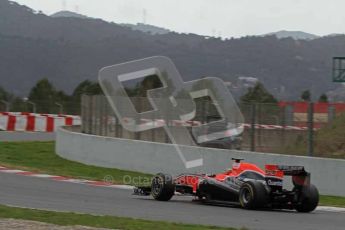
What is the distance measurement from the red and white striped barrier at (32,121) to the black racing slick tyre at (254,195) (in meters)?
22.7

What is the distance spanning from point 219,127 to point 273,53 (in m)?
100

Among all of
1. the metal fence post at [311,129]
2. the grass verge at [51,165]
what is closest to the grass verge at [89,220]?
the grass verge at [51,165]

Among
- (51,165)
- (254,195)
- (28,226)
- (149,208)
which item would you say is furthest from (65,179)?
(28,226)

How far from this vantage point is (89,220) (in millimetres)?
9750

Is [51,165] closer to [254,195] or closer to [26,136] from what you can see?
[254,195]

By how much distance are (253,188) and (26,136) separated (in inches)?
Result: 835

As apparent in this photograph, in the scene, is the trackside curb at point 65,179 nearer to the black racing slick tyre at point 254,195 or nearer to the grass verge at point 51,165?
the grass verge at point 51,165

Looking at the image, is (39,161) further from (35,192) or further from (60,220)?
(60,220)

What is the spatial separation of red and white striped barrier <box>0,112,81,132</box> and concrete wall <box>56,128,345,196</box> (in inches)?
420

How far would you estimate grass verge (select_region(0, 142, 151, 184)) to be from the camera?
18.6 meters

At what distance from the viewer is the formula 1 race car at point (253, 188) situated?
12.4 metres

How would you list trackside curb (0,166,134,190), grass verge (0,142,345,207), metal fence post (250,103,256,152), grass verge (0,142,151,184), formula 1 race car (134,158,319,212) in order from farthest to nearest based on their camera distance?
grass verge (0,142,151,184) → grass verge (0,142,345,207) → metal fence post (250,103,256,152) → trackside curb (0,166,134,190) → formula 1 race car (134,158,319,212)

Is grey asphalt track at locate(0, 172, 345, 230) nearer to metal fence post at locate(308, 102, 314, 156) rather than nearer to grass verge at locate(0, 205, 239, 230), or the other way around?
grass verge at locate(0, 205, 239, 230)

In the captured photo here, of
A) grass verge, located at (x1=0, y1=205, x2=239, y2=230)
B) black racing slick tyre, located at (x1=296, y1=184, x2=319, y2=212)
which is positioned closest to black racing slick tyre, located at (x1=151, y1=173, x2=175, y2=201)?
black racing slick tyre, located at (x1=296, y1=184, x2=319, y2=212)
